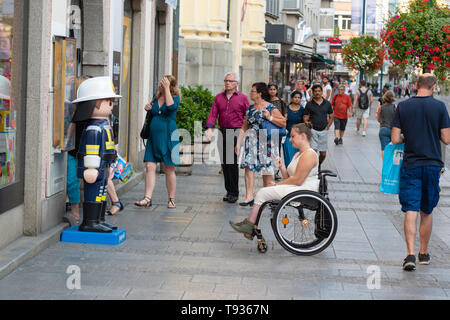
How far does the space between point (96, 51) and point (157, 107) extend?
1073 mm

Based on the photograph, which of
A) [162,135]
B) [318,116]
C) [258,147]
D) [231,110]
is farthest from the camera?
[318,116]

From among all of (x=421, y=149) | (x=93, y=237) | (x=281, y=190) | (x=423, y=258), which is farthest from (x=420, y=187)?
(x=93, y=237)

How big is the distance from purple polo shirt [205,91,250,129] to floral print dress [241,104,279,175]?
0.58m

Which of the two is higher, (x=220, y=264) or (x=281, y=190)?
(x=281, y=190)

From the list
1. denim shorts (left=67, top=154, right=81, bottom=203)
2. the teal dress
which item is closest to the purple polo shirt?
the teal dress

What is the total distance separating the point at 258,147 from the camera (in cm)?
1091

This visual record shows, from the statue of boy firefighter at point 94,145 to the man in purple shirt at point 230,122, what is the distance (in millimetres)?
3380

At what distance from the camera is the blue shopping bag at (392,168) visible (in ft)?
26.0

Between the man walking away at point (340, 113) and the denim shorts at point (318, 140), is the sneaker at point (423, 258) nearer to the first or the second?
the denim shorts at point (318, 140)

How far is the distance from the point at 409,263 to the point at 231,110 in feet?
15.4

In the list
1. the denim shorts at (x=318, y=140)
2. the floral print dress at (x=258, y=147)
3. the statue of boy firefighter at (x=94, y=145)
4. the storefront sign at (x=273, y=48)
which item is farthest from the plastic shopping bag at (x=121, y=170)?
the storefront sign at (x=273, y=48)

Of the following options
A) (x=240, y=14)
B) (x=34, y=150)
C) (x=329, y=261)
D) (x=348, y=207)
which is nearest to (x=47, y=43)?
(x=34, y=150)

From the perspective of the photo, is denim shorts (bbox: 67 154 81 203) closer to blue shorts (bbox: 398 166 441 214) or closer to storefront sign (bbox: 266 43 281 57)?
blue shorts (bbox: 398 166 441 214)

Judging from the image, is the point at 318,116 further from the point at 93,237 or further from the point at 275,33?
the point at 275,33
